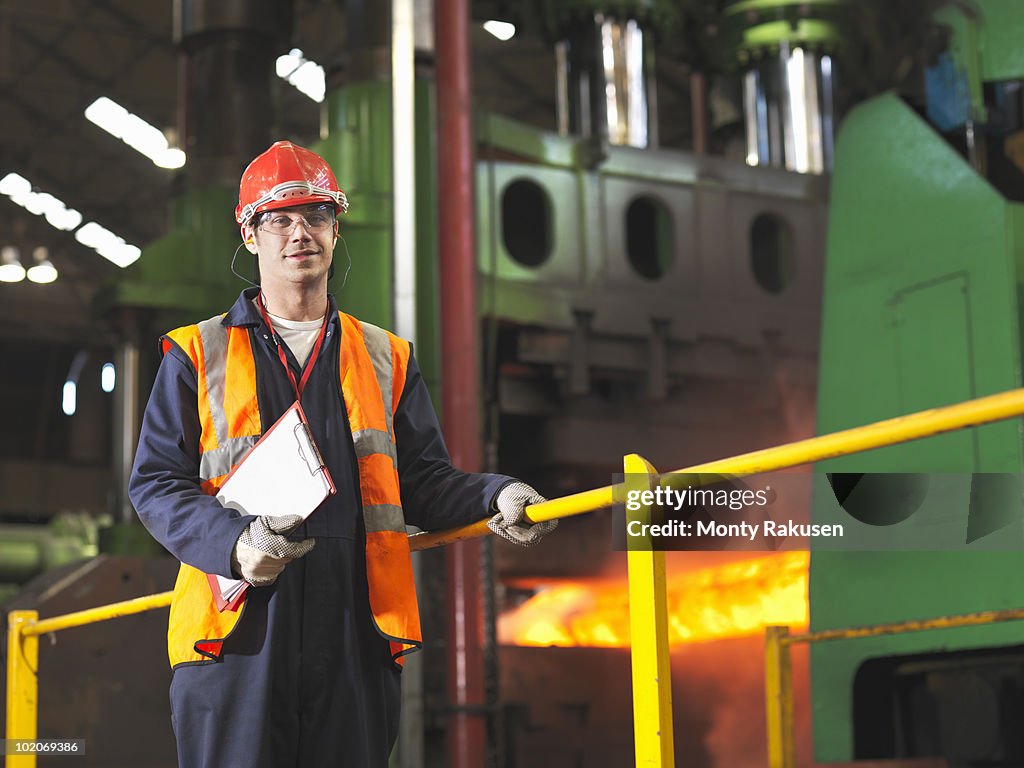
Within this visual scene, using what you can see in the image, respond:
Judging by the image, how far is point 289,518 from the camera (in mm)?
2170

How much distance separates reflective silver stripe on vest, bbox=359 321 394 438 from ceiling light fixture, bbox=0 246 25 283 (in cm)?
2017

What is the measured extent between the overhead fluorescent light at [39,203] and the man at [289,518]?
20.2m

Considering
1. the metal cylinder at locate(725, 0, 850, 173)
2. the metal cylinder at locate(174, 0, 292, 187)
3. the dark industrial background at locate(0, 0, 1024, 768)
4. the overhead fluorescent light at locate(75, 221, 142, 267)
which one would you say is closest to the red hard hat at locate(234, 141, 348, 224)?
the dark industrial background at locate(0, 0, 1024, 768)

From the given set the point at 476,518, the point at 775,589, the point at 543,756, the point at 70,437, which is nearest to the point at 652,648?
the point at 476,518

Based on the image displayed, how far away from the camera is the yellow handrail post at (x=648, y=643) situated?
6.99 ft

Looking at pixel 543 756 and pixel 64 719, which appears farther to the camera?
pixel 543 756

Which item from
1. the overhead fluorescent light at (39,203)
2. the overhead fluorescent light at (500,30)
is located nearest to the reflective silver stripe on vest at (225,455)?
the overhead fluorescent light at (500,30)

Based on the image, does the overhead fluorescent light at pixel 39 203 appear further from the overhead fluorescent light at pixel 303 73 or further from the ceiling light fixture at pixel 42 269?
the overhead fluorescent light at pixel 303 73

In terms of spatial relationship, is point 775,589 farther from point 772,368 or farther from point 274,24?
point 274,24

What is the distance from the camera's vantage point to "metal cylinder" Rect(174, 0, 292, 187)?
9609mm

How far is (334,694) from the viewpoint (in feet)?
7.39

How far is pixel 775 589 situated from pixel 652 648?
646 cm

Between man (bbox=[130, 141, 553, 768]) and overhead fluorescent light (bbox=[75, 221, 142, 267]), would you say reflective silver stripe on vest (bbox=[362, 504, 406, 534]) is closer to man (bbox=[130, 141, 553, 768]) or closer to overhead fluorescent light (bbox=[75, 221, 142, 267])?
man (bbox=[130, 141, 553, 768])

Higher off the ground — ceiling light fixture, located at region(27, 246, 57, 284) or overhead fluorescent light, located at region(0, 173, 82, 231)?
overhead fluorescent light, located at region(0, 173, 82, 231)
